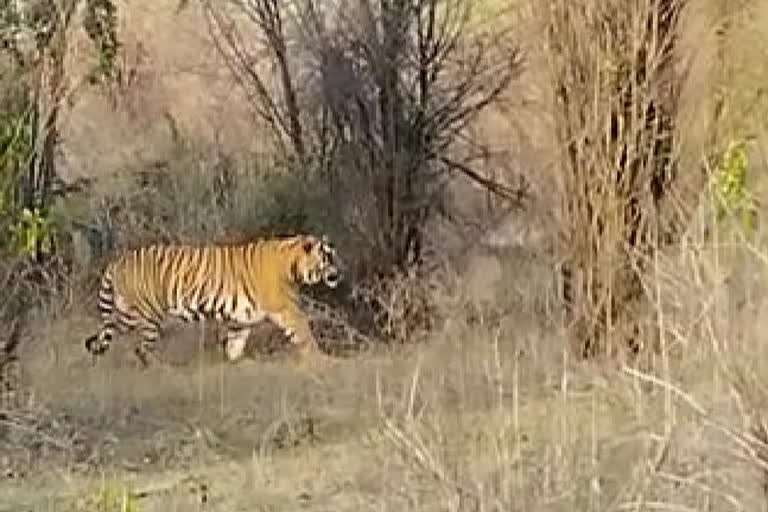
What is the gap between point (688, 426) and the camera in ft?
15.0

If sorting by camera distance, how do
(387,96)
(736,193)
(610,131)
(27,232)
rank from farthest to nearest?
(387,96) < (610,131) < (27,232) < (736,193)

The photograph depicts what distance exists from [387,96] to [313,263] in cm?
98

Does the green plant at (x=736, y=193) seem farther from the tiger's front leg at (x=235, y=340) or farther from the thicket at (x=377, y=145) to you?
the tiger's front leg at (x=235, y=340)

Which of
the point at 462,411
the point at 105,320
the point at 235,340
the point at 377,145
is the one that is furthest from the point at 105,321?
the point at 462,411

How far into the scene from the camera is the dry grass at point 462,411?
4316 millimetres

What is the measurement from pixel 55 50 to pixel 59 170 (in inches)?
137

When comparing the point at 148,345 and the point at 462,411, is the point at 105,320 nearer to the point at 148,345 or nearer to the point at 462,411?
the point at 148,345

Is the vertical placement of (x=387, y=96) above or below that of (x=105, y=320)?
above

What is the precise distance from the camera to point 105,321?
9.95 meters

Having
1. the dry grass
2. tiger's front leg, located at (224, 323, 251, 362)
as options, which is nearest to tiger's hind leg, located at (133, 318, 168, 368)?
the dry grass

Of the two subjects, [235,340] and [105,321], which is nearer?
[235,340]

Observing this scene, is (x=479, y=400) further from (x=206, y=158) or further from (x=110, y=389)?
(x=206, y=158)

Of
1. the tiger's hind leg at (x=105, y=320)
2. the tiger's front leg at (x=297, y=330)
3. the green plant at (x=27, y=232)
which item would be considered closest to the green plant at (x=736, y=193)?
the green plant at (x=27, y=232)

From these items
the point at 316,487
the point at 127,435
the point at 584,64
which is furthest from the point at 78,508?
the point at 584,64
